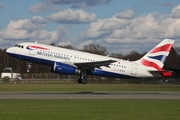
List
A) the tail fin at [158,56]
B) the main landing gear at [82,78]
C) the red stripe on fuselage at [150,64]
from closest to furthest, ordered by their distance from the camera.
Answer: the main landing gear at [82,78]
the red stripe on fuselage at [150,64]
the tail fin at [158,56]

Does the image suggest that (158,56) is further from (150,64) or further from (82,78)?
(82,78)

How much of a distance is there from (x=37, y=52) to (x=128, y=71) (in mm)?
12699

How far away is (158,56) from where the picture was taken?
5862cm

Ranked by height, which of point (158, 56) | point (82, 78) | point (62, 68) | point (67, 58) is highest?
point (158, 56)

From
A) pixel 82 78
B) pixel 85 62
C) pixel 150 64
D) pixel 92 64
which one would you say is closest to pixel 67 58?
pixel 85 62

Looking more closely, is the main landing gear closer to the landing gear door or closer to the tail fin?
the landing gear door

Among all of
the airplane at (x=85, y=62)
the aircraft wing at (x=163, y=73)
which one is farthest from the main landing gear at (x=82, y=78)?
the aircraft wing at (x=163, y=73)

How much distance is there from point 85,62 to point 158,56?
11972 millimetres

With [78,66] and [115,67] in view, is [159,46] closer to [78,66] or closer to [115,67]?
[115,67]

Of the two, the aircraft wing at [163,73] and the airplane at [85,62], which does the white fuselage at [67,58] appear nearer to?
the airplane at [85,62]

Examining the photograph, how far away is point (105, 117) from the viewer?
69.5ft

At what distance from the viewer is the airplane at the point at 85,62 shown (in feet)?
168

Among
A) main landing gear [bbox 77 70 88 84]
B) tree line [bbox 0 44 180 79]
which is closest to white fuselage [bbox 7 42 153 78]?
main landing gear [bbox 77 70 88 84]

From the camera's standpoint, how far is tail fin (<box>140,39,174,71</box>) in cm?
5769
